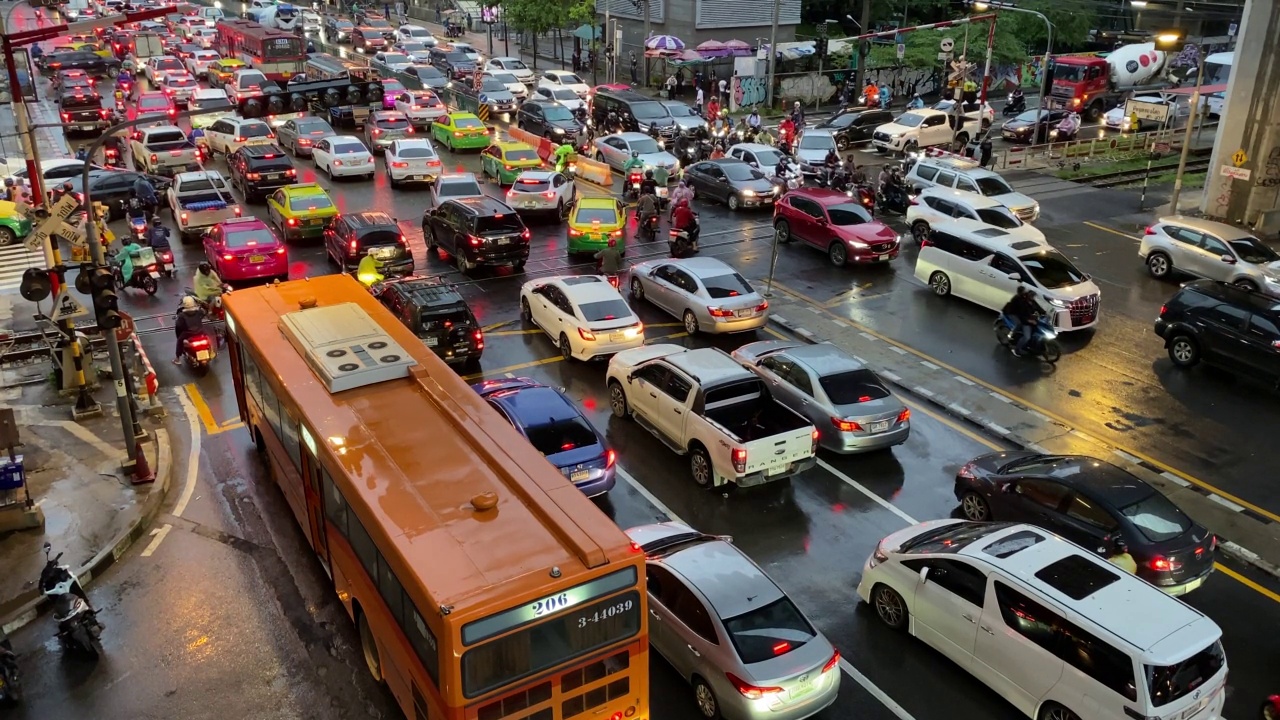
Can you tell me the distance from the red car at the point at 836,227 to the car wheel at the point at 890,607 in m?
14.8

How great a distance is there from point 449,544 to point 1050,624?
20.1ft

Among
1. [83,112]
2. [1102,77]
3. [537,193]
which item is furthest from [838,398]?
[1102,77]

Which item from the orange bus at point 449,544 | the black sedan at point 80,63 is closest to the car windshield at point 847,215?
the orange bus at point 449,544

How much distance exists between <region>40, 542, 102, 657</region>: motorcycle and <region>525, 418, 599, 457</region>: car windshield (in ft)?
19.3

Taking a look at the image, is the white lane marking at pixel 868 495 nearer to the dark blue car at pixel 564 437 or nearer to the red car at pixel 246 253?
the dark blue car at pixel 564 437

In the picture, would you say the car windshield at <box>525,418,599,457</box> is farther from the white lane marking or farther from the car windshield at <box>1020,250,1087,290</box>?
the car windshield at <box>1020,250,1087,290</box>

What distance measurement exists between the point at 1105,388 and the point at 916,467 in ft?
18.2

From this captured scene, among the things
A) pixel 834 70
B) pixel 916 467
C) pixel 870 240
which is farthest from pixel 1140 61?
pixel 916 467

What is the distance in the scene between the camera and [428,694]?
888 centimetres

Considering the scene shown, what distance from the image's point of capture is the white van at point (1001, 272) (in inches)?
856

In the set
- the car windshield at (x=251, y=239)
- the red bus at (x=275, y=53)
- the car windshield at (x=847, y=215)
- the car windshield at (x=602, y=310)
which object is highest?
the red bus at (x=275, y=53)

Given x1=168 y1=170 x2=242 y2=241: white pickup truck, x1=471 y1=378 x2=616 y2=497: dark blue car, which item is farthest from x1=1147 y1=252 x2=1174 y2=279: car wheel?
x1=168 y1=170 x2=242 y2=241: white pickup truck

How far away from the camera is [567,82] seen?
2010 inches

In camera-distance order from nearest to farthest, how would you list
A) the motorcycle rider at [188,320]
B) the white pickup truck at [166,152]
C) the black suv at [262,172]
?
the motorcycle rider at [188,320] → the black suv at [262,172] → the white pickup truck at [166,152]
